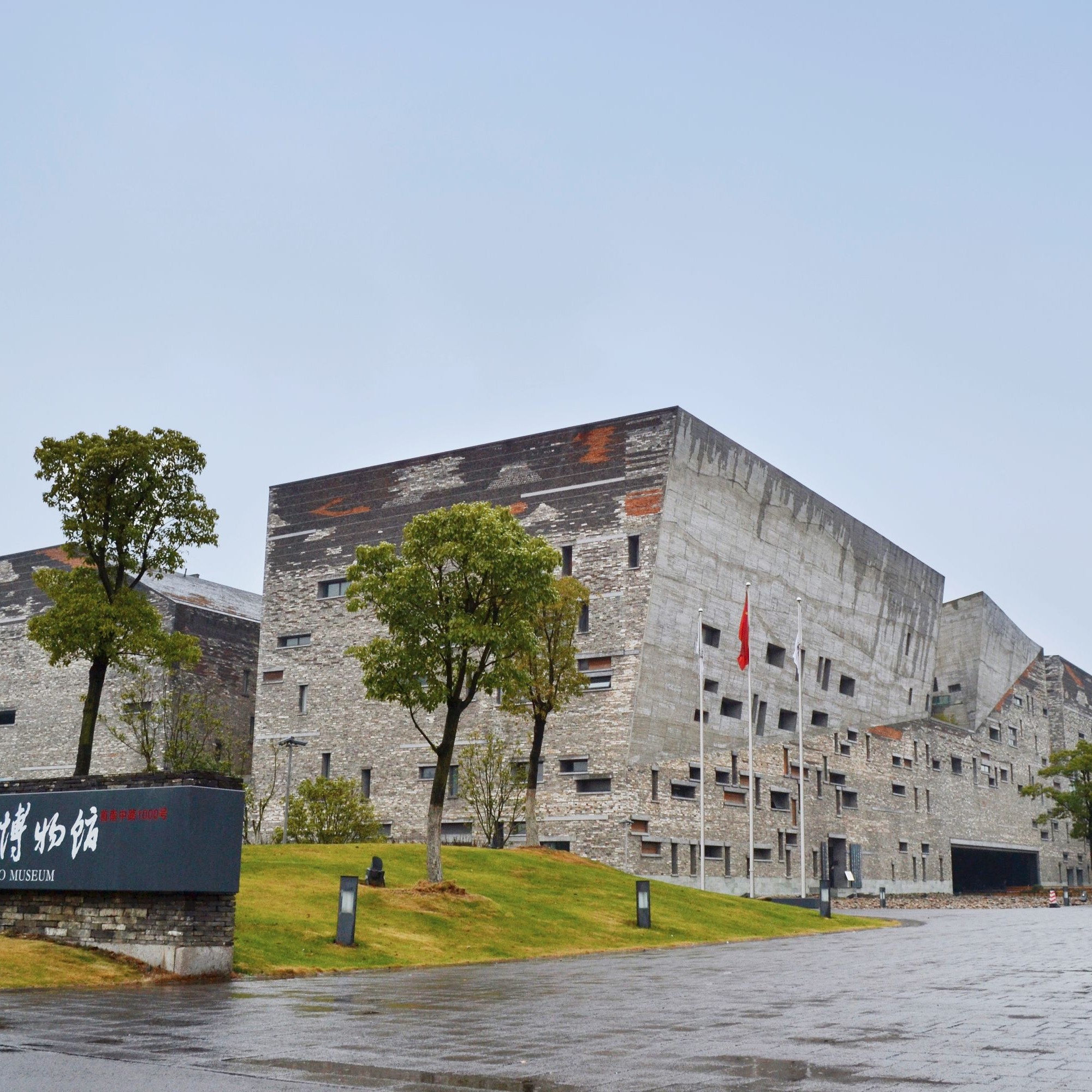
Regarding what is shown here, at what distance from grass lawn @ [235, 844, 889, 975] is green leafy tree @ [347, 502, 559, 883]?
3.02 meters

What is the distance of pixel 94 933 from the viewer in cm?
2112

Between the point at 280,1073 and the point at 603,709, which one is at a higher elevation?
the point at 603,709

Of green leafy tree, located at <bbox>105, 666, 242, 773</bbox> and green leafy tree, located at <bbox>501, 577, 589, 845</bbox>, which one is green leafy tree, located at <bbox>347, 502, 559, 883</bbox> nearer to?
green leafy tree, located at <bbox>501, 577, 589, 845</bbox>

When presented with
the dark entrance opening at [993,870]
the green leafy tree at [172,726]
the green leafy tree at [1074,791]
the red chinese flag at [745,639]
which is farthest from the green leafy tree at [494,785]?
the green leafy tree at [1074,791]

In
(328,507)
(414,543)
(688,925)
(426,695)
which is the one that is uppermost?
(328,507)

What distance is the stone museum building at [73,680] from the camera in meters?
71.9

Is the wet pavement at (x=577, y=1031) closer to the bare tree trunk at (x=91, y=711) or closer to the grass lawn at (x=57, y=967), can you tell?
the grass lawn at (x=57, y=967)

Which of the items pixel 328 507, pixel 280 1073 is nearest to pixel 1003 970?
pixel 280 1073

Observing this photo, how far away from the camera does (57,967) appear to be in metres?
19.3

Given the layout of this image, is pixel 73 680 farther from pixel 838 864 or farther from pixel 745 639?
pixel 838 864

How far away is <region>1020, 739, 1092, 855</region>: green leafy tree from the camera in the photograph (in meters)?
95.4

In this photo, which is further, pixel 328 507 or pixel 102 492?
pixel 328 507

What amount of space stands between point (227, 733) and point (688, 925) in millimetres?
41054

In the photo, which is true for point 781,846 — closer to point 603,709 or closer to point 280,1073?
point 603,709
